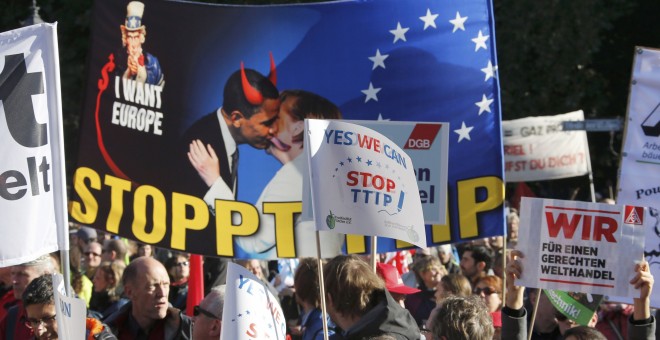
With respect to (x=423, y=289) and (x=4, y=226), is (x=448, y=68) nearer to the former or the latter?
(x=423, y=289)

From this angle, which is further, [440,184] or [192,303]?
[192,303]

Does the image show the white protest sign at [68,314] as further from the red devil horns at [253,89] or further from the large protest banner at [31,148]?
the red devil horns at [253,89]

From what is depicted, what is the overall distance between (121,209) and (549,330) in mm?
2835

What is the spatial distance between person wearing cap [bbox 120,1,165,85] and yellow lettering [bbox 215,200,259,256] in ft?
3.08

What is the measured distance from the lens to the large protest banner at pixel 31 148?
5.27 m

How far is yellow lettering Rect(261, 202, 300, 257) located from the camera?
24.7 feet

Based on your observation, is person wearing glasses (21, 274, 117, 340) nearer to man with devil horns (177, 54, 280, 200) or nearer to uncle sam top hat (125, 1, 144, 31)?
man with devil horns (177, 54, 280, 200)

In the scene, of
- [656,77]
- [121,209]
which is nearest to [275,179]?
[121,209]

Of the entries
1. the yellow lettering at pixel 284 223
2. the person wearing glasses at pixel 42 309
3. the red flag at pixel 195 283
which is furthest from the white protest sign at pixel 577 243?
the red flag at pixel 195 283

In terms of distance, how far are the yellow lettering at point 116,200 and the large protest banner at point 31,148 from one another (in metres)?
2.26

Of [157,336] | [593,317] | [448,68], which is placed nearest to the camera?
[157,336]

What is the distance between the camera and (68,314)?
4902mm

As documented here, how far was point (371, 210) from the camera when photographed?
5.73 m

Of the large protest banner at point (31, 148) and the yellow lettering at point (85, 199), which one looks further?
the yellow lettering at point (85, 199)
